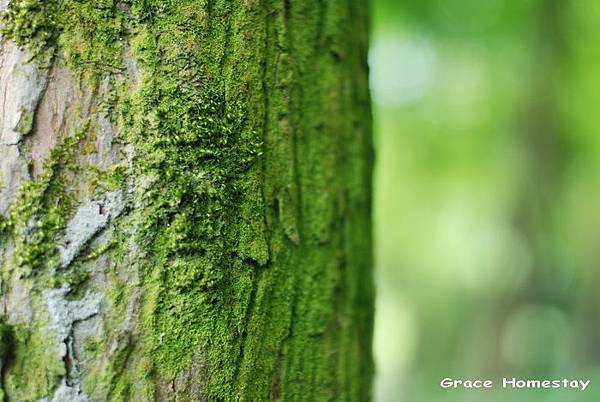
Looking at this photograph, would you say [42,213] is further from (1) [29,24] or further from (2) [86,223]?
(1) [29,24]

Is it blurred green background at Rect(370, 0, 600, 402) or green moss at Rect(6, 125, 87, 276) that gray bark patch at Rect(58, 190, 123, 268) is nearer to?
green moss at Rect(6, 125, 87, 276)

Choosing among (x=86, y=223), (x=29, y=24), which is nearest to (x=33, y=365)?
(x=86, y=223)

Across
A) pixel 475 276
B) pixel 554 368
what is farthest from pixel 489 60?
pixel 475 276

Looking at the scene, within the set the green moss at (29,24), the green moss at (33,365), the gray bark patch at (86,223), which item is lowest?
the green moss at (33,365)

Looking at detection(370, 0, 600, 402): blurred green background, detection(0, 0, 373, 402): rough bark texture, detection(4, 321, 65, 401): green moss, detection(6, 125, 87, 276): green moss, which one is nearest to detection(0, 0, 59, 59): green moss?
detection(0, 0, 373, 402): rough bark texture

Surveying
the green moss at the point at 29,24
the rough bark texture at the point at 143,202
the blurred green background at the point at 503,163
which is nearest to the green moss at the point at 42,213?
the rough bark texture at the point at 143,202

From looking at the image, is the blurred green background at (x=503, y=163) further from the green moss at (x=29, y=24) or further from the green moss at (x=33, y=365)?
the green moss at (x=29, y=24)
